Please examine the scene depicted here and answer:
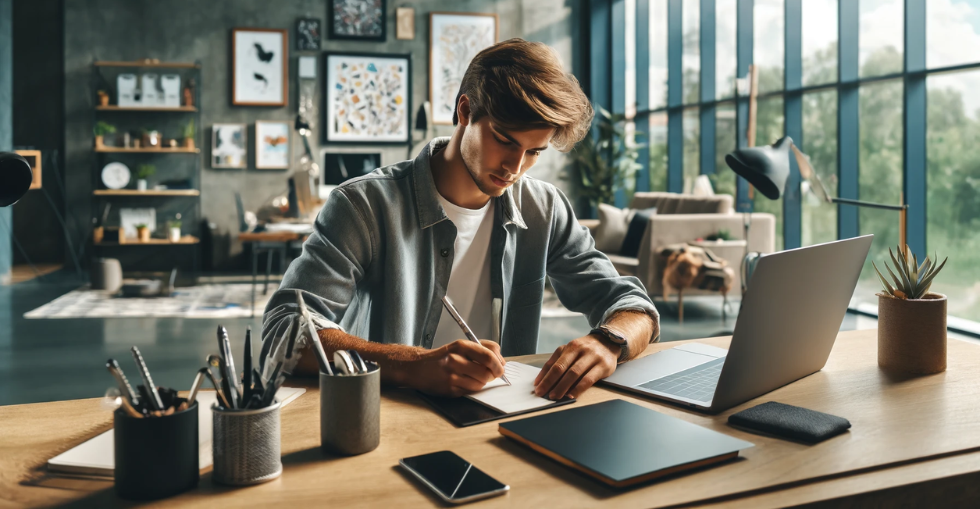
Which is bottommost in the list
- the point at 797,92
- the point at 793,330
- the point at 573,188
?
the point at 793,330

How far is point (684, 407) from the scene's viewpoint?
104 centimetres

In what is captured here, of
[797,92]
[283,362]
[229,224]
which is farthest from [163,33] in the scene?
[283,362]

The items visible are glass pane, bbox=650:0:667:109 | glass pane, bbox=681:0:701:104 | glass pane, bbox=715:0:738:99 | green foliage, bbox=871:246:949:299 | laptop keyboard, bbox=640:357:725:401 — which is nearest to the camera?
laptop keyboard, bbox=640:357:725:401

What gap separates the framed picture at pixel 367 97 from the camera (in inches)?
339

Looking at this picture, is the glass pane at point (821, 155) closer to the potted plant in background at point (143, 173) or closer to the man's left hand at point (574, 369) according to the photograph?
the man's left hand at point (574, 369)

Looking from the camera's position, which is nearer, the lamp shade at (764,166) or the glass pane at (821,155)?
the lamp shade at (764,166)

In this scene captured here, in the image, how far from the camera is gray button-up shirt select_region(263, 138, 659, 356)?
1370mm

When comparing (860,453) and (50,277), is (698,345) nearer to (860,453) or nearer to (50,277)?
(860,453)

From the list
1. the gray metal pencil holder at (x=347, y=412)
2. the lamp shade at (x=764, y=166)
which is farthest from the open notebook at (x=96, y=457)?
the lamp shade at (x=764, y=166)

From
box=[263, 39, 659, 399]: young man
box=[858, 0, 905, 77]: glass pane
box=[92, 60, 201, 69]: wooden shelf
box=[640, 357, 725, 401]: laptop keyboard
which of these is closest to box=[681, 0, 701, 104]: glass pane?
box=[858, 0, 905, 77]: glass pane

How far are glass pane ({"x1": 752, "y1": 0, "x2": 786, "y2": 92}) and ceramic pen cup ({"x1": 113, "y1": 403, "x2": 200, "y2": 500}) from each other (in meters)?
6.41

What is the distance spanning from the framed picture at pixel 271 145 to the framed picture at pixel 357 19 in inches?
48.0

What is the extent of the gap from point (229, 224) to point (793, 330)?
26.7 ft

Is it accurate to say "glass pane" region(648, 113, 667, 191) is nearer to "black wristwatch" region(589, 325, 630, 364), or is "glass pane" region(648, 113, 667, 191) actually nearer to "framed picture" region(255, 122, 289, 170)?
"framed picture" region(255, 122, 289, 170)
